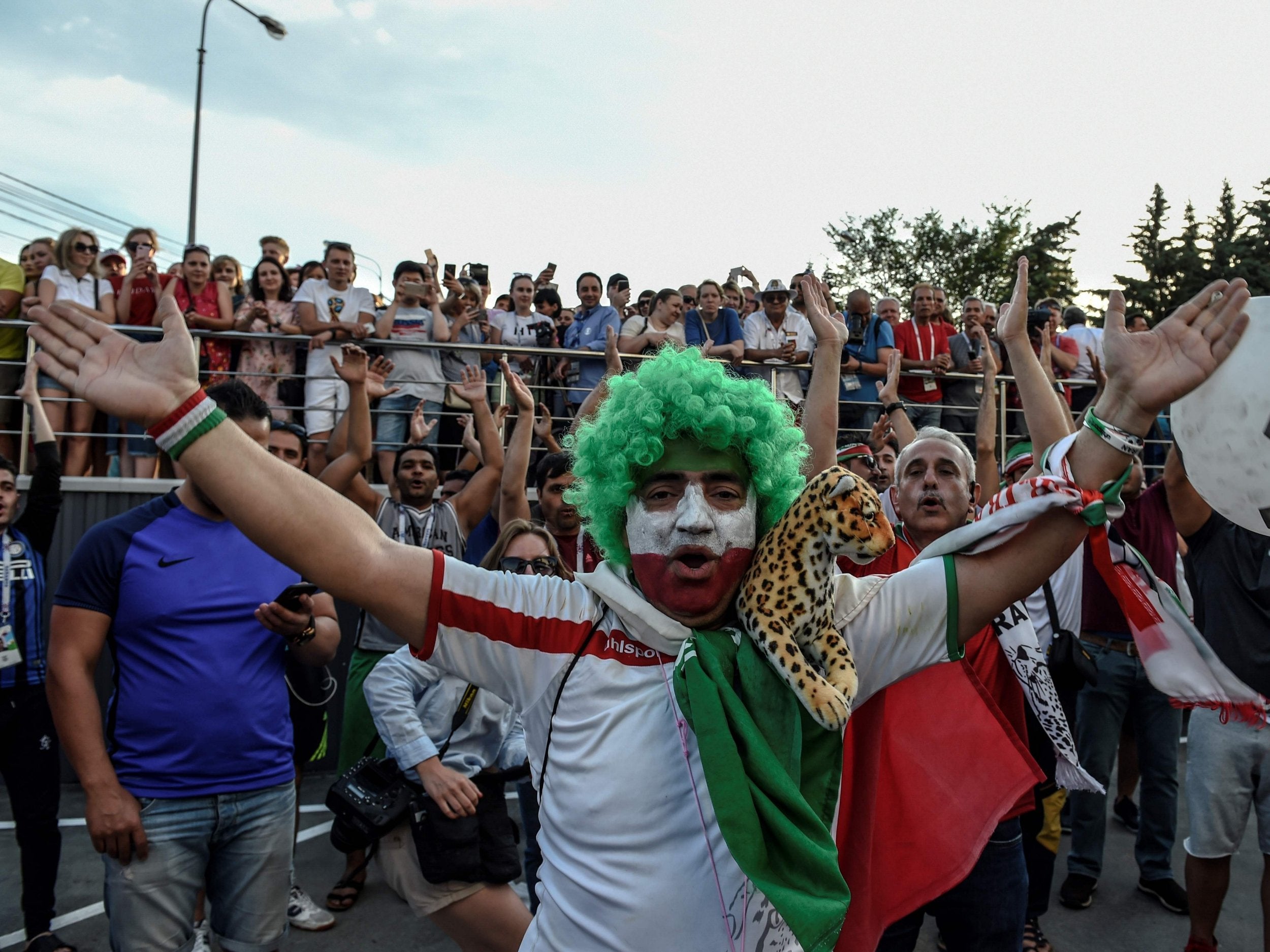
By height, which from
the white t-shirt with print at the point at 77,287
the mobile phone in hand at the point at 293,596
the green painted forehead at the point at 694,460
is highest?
the white t-shirt with print at the point at 77,287

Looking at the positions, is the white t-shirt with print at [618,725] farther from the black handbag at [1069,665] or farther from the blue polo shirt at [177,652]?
the black handbag at [1069,665]

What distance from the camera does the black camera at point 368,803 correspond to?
9.88ft

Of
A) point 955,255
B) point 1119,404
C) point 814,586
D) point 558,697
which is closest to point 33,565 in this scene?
point 558,697

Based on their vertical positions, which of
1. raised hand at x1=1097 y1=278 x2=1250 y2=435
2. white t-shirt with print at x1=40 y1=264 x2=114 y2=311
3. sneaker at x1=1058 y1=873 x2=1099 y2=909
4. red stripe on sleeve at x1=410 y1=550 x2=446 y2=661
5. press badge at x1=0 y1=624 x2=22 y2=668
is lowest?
sneaker at x1=1058 y1=873 x2=1099 y2=909

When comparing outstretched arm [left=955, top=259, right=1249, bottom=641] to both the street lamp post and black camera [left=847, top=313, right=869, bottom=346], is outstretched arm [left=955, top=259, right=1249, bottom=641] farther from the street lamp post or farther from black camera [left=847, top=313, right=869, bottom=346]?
the street lamp post

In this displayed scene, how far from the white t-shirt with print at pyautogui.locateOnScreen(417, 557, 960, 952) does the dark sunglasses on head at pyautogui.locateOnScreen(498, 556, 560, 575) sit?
1.57 meters

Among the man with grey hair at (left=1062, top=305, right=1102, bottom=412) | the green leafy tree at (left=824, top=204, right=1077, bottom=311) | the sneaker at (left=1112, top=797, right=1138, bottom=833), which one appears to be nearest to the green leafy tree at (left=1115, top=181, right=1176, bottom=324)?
the green leafy tree at (left=824, top=204, right=1077, bottom=311)

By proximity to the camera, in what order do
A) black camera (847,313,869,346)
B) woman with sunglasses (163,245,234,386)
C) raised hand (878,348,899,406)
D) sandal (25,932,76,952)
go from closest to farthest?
sandal (25,932,76,952) → raised hand (878,348,899,406) → woman with sunglasses (163,245,234,386) → black camera (847,313,869,346)

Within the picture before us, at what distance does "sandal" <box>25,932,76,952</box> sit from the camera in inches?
154

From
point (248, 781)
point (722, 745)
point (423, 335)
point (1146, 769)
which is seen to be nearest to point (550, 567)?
point (248, 781)

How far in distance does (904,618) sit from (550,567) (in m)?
1.95

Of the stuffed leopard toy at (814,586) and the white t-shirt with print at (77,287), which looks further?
the white t-shirt with print at (77,287)

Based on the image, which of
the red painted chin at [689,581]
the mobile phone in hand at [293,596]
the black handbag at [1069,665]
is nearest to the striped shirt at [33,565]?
the mobile phone in hand at [293,596]

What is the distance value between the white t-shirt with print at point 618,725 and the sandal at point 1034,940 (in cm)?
290
